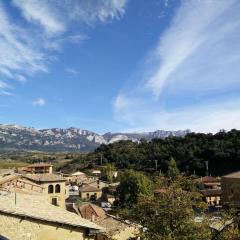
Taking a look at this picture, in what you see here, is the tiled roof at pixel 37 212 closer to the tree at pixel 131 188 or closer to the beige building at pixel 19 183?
the beige building at pixel 19 183

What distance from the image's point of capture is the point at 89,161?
164375mm

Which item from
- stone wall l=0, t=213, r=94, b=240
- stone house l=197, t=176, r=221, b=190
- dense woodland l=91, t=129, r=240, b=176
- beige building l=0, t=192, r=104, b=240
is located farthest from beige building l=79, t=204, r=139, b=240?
dense woodland l=91, t=129, r=240, b=176

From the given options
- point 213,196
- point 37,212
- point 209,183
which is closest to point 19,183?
point 37,212

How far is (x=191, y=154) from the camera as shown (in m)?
117

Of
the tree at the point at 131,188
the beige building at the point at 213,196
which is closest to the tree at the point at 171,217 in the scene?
the tree at the point at 131,188

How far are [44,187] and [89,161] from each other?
106 metres

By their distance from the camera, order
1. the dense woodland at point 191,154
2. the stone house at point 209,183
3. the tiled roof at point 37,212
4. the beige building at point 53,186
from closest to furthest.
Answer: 1. the tiled roof at point 37,212
2. the beige building at point 53,186
3. the stone house at point 209,183
4. the dense woodland at point 191,154

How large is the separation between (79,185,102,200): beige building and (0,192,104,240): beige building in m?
78.1

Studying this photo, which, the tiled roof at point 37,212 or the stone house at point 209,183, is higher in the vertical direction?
the tiled roof at point 37,212

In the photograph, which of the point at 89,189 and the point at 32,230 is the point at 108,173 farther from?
the point at 32,230

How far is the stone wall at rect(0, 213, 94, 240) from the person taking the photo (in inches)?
798

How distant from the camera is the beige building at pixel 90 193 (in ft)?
331

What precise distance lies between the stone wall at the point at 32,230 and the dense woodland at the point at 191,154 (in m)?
92.4

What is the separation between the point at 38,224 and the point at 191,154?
326 feet
